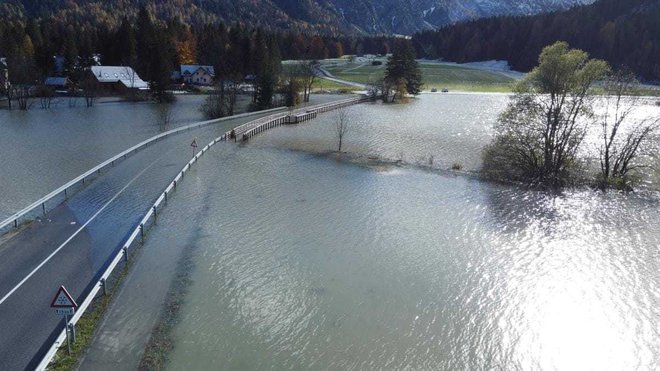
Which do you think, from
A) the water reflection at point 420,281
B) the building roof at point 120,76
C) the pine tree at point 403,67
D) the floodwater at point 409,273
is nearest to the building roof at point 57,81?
the building roof at point 120,76

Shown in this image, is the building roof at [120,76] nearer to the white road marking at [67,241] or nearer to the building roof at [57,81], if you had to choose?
the building roof at [57,81]

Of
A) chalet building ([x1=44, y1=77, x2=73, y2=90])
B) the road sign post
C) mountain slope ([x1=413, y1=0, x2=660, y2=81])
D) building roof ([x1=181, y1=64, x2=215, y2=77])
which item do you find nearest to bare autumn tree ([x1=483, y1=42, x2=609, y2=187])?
the road sign post

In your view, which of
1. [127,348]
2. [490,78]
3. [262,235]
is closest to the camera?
[127,348]

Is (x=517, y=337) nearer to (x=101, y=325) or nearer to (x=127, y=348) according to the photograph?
(x=127, y=348)

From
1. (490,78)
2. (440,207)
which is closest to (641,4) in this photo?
(490,78)

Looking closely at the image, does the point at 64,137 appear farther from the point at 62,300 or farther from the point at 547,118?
the point at 547,118

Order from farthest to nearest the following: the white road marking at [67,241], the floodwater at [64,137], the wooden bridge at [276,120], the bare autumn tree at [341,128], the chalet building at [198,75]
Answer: the chalet building at [198,75] < the wooden bridge at [276,120] < the bare autumn tree at [341,128] < the floodwater at [64,137] < the white road marking at [67,241]

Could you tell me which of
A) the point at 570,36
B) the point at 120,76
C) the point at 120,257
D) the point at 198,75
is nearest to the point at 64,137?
the point at 120,257

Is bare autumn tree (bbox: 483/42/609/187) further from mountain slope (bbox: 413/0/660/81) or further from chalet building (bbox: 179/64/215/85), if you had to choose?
mountain slope (bbox: 413/0/660/81)
